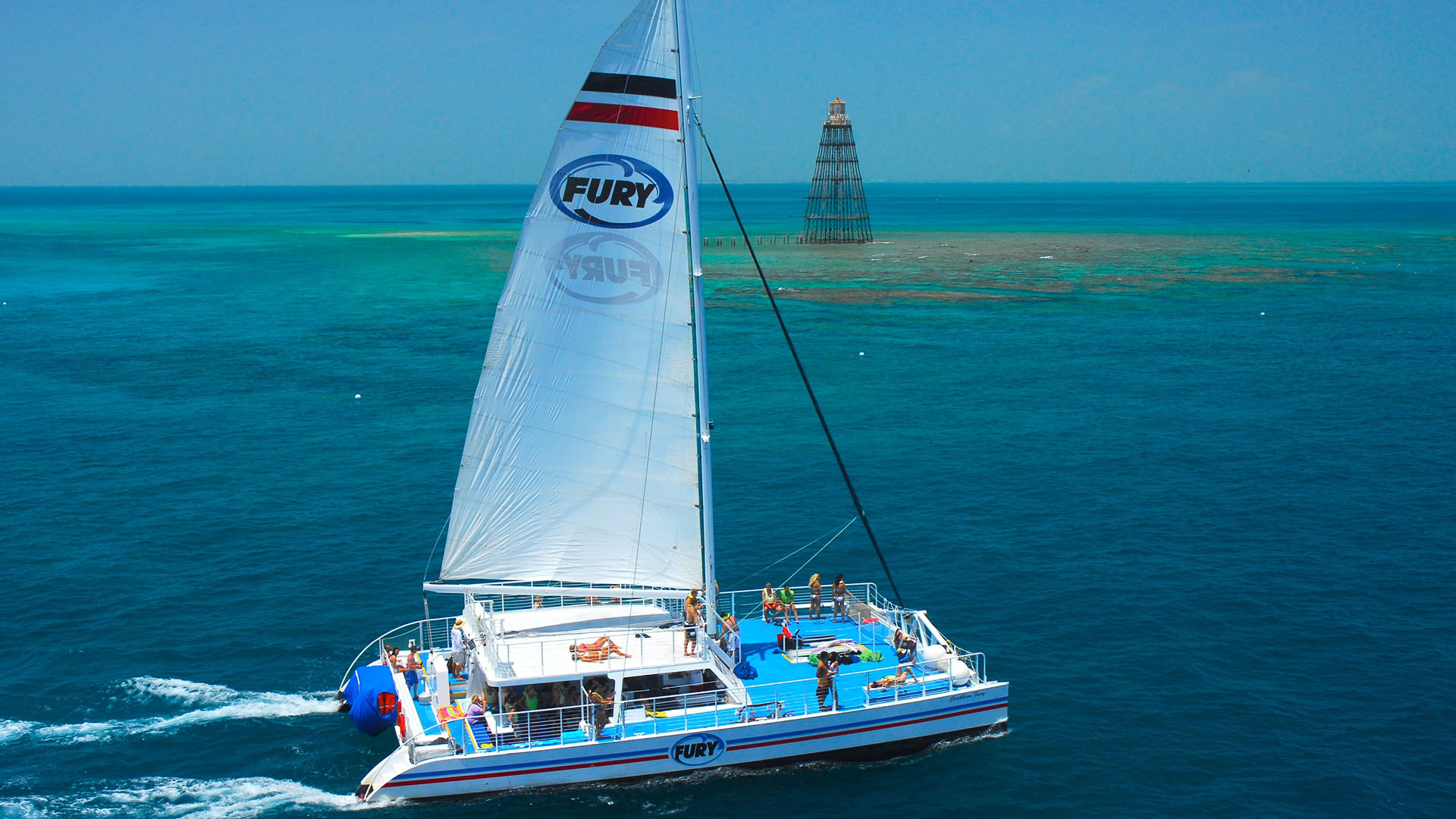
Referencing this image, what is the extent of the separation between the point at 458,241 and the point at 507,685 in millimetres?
174087

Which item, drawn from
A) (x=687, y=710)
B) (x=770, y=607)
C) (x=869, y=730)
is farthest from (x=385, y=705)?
(x=869, y=730)

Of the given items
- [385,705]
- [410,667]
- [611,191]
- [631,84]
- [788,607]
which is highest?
[631,84]

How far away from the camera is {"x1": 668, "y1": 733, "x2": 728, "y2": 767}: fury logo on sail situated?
28.0 meters

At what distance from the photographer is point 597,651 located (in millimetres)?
29266

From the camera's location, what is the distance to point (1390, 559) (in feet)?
141

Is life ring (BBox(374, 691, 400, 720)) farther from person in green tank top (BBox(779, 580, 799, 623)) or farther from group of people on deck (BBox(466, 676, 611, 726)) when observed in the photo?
person in green tank top (BBox(779, 580, 799, 623))

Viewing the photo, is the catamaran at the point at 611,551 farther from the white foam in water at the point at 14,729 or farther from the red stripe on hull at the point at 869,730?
the white foam in water at the point at 14,729

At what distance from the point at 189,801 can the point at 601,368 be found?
1410cm

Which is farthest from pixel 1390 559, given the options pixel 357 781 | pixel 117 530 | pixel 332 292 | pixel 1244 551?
pixel 332 292

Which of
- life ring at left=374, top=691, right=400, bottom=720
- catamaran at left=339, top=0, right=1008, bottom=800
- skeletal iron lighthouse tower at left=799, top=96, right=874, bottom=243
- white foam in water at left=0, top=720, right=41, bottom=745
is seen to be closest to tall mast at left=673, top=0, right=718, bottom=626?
catamaran at left=339, top=0, right=1008, bottom=800

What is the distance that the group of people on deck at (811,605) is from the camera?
111 feet

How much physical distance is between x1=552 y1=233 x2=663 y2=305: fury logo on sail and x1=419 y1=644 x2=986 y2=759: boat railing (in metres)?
9.84

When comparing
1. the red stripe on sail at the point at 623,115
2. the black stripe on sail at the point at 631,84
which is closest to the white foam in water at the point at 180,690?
the red stripe on sail at the point at 623,115

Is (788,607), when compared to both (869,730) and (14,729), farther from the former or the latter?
(14,729)
